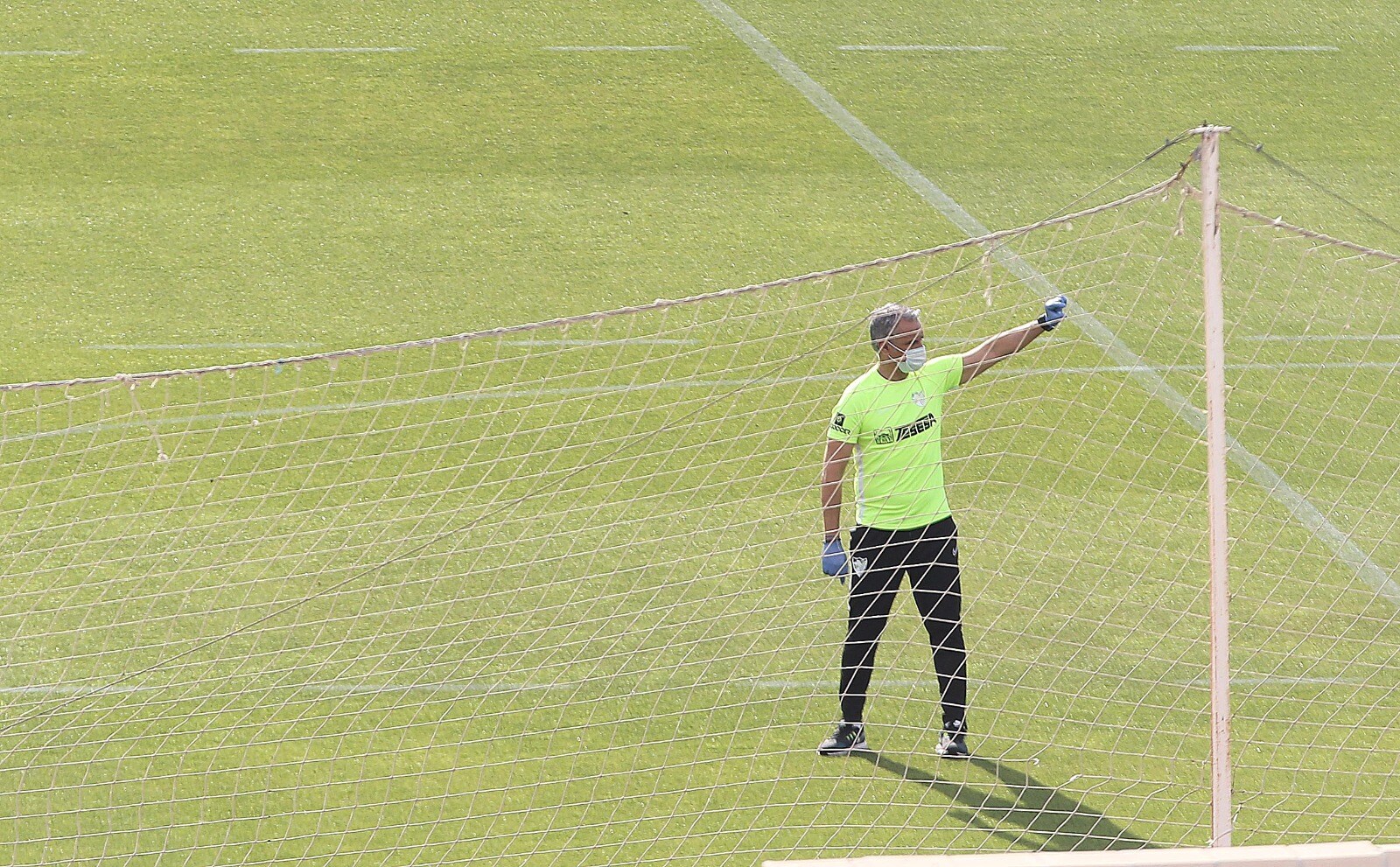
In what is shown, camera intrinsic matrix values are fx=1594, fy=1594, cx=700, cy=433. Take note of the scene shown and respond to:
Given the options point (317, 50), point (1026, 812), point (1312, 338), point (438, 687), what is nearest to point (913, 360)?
point (1026, 812)

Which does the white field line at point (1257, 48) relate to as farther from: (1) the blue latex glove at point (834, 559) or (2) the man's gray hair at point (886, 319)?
(1) the blue latex glove at point (834, 559)

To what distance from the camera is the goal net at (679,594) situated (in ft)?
20.6

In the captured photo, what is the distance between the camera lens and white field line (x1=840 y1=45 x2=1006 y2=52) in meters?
12.8

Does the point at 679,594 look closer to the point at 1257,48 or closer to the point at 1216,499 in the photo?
the point at 1216,499

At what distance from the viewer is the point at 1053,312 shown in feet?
20.0

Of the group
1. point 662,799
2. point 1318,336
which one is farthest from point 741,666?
point 1318,336

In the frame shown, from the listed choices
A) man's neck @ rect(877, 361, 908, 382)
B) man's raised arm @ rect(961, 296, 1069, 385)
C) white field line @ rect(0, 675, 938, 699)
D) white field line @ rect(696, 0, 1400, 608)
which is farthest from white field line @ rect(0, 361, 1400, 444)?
man's neck @ rect(877, 361, 908, 382)

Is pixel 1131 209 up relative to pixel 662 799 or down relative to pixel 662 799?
up

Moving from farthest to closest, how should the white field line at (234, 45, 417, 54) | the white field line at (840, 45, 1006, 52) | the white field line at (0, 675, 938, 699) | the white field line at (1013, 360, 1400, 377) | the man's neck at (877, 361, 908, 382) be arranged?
the white field line at (840, 45, 1006, 52), the white field line at (234, 45, 417, 54), the white field line at (1013, 360, 1400, 377), the white field line at (0, 675, 938, 699), the man's neck at (877, 361, 908, 382)

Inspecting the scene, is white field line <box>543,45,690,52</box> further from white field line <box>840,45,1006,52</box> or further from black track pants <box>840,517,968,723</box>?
black track pants <box>840,517,968,723</box>

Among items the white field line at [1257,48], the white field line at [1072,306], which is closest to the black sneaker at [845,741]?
the white field line at [1072,306]

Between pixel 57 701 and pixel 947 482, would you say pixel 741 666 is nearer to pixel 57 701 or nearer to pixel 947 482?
pixel 947 482

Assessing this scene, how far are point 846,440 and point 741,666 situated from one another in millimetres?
1444

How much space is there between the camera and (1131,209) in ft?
35.5
